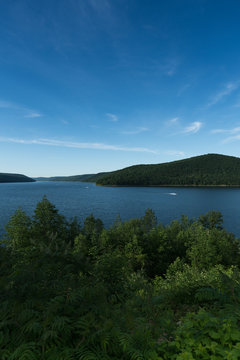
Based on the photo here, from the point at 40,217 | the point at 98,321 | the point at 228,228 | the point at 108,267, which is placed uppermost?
the point at 98,321

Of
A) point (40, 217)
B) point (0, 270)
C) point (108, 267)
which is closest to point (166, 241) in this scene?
point (40, 217)

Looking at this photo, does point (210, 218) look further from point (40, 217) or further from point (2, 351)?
point (2, 351)

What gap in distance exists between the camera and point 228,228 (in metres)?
68.4

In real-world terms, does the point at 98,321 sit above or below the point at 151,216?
above

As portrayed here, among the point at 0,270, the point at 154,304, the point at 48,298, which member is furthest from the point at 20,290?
the point at 154,304

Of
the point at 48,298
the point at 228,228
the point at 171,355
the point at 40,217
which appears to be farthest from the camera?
the point at 228,228

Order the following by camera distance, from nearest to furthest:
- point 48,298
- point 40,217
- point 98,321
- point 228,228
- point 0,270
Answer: point 98,321 < point 48,298 < point 0,270 < point 40,217 < point 228,228

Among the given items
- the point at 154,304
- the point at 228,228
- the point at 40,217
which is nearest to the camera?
the point at 154,304

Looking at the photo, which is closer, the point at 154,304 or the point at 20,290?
the point at 20,290

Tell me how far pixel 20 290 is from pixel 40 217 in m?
34.4

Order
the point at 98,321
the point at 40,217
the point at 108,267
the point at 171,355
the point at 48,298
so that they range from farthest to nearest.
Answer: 1. the point at 40,217
2. the point at 108,267
3. the point at 48,298
4. the point at 98,321
5. the point at 171,355

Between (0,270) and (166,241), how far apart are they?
34858 mm

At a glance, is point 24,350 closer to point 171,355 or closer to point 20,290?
point 20,290

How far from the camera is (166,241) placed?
119ft
